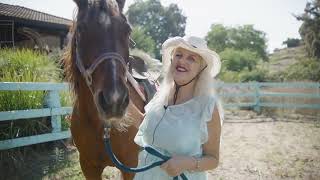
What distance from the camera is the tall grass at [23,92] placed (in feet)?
18.3

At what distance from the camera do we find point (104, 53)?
7.14ft

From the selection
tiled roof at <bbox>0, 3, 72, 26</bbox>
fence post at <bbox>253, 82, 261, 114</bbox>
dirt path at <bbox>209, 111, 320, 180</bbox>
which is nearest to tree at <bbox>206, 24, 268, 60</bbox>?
tiled roof at <bbox>0, 3, 72, 26</bbox>

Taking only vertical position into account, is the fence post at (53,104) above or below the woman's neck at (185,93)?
below

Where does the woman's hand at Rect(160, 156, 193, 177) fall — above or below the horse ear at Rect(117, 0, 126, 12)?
below

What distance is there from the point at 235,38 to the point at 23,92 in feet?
186

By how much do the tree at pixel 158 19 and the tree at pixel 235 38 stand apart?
908 centimetres

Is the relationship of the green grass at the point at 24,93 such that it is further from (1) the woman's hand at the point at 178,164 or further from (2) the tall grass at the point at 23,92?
(1) the woman's hand at the point at 178,164

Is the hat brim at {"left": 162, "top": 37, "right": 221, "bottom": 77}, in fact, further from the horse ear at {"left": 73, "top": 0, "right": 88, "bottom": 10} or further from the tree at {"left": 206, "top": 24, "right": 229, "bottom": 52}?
the tree at {"left": 206, "top": 24, "right": 229, "bottom": 52}

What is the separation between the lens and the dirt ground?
525cm

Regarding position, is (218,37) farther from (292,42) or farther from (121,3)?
(121,3)

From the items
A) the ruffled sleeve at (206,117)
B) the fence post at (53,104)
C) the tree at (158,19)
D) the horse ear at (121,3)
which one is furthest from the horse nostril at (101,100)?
the tree at (158,19)

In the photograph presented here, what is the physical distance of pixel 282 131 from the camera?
9969 millimetres

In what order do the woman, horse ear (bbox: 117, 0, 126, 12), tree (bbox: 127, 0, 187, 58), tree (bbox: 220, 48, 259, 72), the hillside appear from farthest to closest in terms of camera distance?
tree (bbox: 127, 0, 187, 58) < the hillside < tree (bbox: 220, 48, 259, 72) < horse ear (bbox: 117, 0, 126, 12) < the woman

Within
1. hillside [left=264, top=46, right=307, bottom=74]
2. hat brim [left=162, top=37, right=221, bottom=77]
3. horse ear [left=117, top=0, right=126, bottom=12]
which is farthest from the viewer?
hillside [left=264, top=46, right=307, bottom=74]
